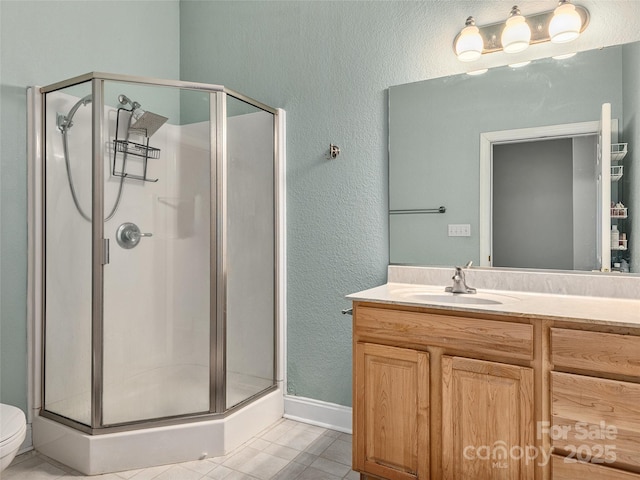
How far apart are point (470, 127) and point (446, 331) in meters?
1.05

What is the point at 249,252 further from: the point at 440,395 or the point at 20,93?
the point at 20,93

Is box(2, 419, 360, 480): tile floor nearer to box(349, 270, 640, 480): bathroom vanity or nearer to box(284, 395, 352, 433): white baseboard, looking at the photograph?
box(284, 395, 352, 433): white baseboard

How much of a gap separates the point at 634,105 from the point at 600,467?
140 centimetres

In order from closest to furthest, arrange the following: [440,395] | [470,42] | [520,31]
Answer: [440,395] < [520,31] < [470,42]

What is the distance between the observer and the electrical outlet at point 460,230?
2031 millimetres

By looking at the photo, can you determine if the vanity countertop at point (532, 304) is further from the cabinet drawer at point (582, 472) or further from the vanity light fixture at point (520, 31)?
the vanity light fixture at point (520, 31)

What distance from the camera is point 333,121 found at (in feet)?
7.77

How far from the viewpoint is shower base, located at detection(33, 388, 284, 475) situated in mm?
1858

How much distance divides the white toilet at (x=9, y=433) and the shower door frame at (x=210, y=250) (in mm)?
342

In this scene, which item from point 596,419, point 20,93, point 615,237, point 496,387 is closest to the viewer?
point 596,419

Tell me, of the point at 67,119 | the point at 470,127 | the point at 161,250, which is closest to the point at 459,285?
the point at 470,127

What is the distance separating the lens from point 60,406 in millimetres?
2031

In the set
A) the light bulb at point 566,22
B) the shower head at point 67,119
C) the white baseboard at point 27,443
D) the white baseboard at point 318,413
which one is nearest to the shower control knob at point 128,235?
the shower head at point 67,119

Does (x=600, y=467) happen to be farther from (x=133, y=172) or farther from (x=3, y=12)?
(x=3, y=12)
